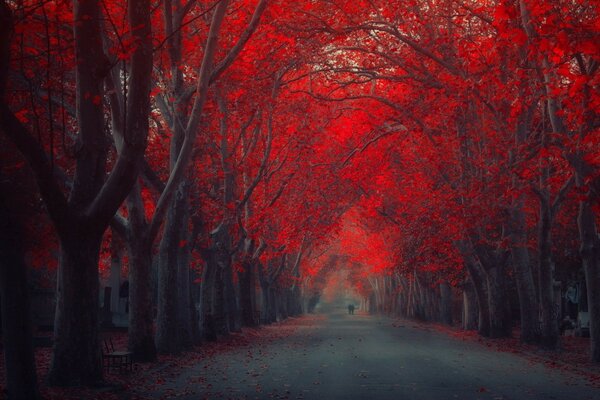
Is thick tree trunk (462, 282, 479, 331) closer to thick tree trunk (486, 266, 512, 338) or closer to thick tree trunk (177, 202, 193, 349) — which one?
thick tree trunk (486, 266, 512, 338)

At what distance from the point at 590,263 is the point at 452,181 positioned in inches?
397

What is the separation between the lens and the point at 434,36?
23.7 meters

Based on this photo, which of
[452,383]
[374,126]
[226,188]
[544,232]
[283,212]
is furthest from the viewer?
[283,212]

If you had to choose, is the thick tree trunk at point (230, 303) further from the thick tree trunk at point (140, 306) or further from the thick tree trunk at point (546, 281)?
the thick tree trunk at point (140, 306)

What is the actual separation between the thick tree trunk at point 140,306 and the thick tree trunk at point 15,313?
27.0 feet

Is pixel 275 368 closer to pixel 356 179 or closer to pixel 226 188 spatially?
pixel 226 188

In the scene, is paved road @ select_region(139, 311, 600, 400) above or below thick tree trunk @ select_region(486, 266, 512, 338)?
below

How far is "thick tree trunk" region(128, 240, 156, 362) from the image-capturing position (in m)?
17.8

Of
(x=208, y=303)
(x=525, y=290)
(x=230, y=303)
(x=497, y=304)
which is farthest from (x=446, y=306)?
(x=208, y=303)

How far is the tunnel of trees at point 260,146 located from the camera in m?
12.1

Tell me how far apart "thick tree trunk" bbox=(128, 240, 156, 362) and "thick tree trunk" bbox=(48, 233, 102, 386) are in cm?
500

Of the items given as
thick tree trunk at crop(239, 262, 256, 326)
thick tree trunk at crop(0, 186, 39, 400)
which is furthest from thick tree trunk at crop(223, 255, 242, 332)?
thick tree trunk at crop(0, 186, 39, 400)

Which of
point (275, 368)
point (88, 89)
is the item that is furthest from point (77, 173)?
point (275, 368)

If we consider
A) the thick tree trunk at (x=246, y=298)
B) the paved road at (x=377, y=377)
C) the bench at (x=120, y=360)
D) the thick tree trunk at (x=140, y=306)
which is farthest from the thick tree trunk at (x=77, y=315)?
the thick tree trunk at (x=246, y=298)
